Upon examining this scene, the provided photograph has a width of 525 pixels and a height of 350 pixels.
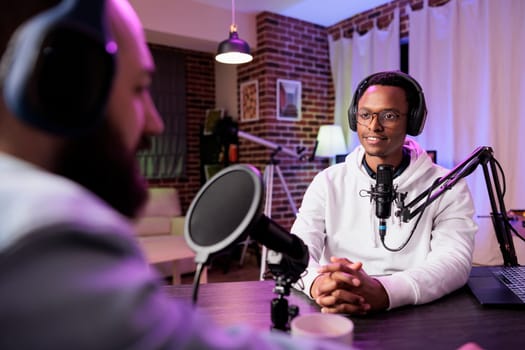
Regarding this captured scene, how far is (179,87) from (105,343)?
201 inches

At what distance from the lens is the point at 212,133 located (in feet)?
16.7

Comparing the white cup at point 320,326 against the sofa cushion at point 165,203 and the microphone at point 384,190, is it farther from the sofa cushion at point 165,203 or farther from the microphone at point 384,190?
the sofa cushion at point 165,203

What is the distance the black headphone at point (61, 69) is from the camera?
0.34m

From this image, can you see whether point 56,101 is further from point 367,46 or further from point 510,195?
point 367,46

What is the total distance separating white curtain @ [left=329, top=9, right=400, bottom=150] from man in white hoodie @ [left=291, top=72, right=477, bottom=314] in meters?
2.86

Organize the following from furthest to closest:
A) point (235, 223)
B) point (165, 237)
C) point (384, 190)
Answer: point (165, 237)
point (384, 190)
point (235, 223)

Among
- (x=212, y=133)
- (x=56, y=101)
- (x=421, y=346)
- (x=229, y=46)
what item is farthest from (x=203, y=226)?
(x=212, y=133)

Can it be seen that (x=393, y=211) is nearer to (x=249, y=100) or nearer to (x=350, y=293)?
(x=350, y=293)

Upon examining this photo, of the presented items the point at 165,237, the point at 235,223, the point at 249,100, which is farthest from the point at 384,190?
the point at 249,100

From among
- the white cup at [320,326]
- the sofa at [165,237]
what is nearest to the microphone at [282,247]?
the white cup at [320,326]

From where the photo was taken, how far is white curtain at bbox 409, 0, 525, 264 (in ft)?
10.7

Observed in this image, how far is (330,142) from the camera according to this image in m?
4.15

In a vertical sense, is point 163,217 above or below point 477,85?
below

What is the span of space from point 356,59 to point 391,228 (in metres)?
A: 3.38
